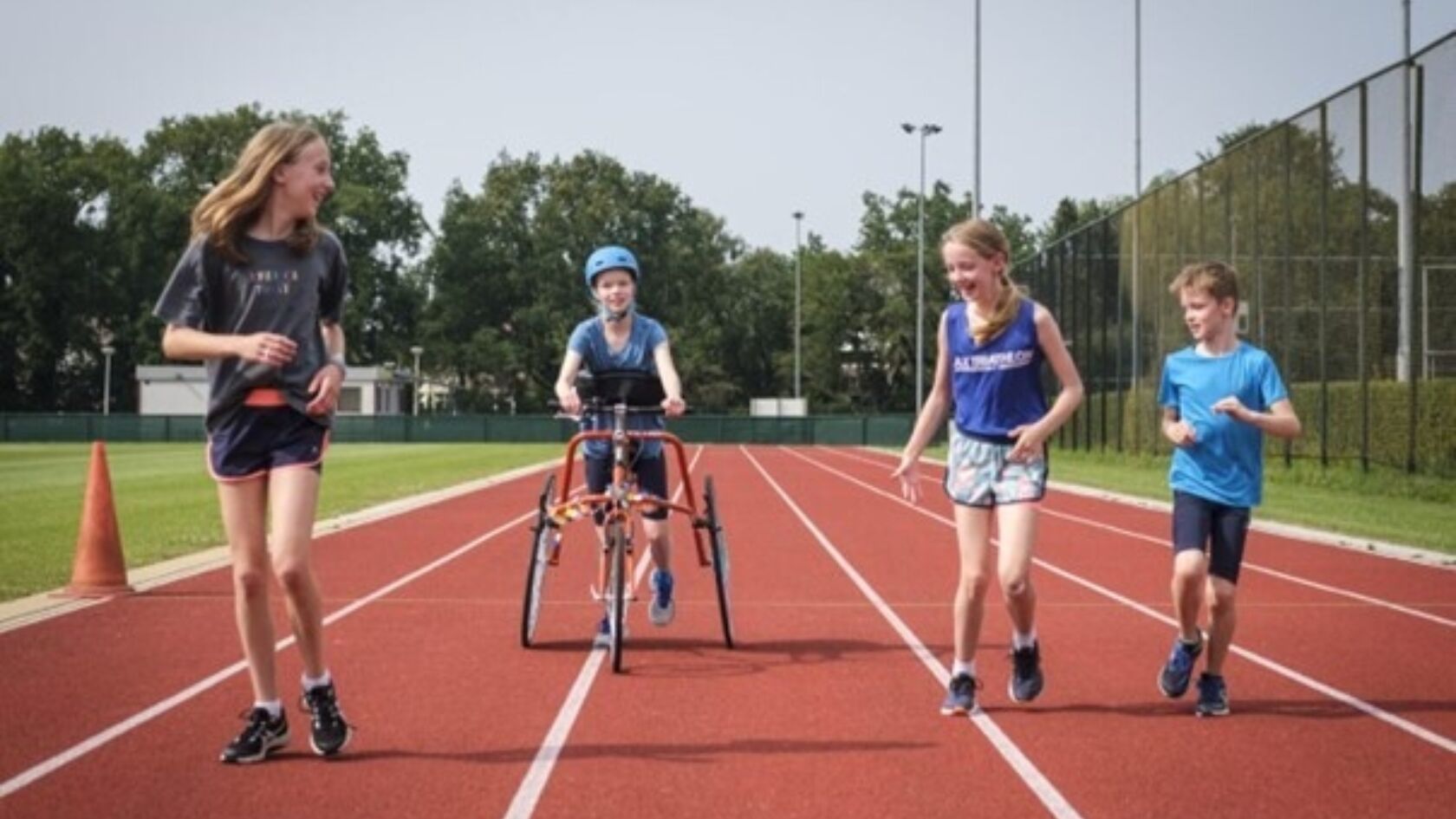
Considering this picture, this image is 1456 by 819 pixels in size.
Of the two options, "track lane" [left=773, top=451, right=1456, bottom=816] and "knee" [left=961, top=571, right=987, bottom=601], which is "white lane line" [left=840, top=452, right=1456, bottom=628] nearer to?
"track lane" [left=773, top=451, right=1456, bottom=816]

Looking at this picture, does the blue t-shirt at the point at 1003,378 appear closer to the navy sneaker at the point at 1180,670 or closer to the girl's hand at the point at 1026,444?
the girl's hand at the point at 1026,444

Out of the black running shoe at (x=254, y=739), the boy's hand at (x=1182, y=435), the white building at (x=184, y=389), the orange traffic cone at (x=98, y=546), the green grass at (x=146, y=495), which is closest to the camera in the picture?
the black running shoe at (x=254, y=739)

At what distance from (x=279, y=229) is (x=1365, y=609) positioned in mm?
7611

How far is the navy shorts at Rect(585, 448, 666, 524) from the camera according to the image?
320 inches

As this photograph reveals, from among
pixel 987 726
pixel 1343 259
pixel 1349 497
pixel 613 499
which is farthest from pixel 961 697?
pixel 1343 259

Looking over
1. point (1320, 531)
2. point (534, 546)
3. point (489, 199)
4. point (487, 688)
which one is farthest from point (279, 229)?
point (489, 199)

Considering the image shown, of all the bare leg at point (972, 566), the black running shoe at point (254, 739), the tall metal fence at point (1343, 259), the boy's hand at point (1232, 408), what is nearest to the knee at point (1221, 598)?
the boy's hand at point (1232, 408)

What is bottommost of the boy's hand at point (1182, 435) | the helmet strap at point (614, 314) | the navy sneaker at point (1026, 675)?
the navy sneaker at point (1026, 675)

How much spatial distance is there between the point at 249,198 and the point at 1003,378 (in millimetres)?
2850

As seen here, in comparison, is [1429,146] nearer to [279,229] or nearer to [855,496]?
[855,496]

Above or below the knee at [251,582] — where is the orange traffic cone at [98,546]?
below

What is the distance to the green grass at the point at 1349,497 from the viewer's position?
16.8m

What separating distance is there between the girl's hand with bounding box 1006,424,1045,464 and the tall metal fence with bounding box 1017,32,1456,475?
17481mm

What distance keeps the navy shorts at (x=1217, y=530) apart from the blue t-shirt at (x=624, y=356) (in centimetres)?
267
